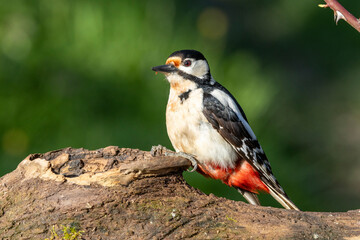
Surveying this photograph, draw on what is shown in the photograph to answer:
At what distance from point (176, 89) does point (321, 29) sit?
14.3 ft

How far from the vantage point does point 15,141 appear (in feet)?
11.3

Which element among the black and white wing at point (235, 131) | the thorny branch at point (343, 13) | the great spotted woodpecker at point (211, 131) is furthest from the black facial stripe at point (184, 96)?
the thorny branch at point (343, 13)

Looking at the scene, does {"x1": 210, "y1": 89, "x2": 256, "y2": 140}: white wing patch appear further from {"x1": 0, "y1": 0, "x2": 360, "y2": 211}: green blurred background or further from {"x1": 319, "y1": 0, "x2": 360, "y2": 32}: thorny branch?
{"x1": 319, "y1": 0, "x2": 360, "y2": 32}: thorny branch

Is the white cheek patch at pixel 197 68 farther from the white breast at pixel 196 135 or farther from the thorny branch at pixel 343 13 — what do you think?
the thorny branch at pixel 343 13

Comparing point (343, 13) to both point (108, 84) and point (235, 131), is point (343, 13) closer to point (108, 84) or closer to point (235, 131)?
point (235, 131)

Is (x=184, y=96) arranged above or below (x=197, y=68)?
below

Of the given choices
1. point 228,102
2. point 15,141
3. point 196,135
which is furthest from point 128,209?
point 15,141

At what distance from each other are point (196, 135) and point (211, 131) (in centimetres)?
11

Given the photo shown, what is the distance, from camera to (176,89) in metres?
3.25

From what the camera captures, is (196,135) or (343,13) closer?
(343,13)

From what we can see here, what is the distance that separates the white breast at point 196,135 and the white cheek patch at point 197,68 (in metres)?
0.20

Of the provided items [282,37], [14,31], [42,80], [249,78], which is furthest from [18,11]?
[282,37]

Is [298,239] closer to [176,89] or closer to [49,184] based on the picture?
[49,184]

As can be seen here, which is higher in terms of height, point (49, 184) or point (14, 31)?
point (14, 31)
